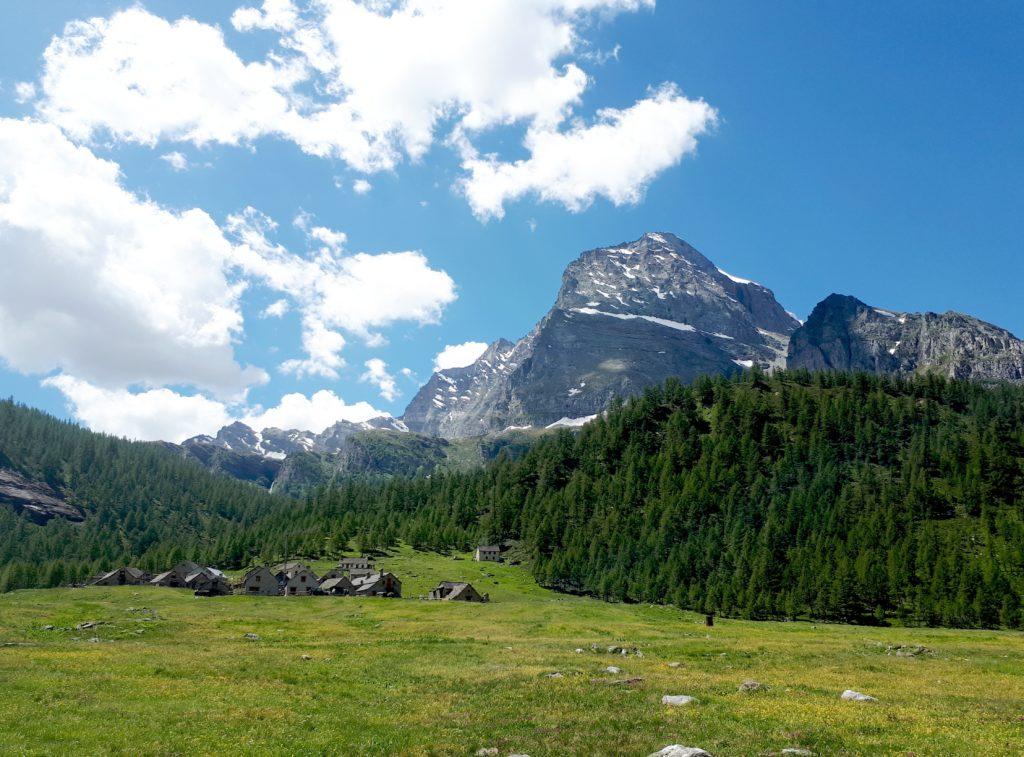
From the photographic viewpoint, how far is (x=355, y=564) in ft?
528

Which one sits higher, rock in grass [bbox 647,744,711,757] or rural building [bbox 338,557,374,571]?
rock in grass [bbox 647,744,711,757]

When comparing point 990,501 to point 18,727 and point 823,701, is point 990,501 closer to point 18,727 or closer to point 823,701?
point 823,701

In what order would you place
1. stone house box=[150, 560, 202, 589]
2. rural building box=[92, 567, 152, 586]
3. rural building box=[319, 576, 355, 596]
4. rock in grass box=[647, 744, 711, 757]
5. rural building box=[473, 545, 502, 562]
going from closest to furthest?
rock in grass box=[647, 744, 711, 757], rural building box=[319, 576, 355, 596], stone house box=[150, 560, 202, 589], rural building box=[92, 567, 152, 586], rural building box=[473, 545, 502, 562]

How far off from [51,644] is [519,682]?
37.9 meters

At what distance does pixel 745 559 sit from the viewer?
14112 cm

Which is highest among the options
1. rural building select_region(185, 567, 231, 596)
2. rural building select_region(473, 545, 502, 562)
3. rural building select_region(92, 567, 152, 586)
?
rural building select_region(473, 545, 502, 562)

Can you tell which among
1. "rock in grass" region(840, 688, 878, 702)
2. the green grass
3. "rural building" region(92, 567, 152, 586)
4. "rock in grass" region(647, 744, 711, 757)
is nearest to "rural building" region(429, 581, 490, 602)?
the green grass

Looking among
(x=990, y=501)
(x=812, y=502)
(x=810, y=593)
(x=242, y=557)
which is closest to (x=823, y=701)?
(x=810, y=593)

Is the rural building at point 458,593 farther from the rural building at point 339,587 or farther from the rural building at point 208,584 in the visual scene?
the rural building at point 208,584

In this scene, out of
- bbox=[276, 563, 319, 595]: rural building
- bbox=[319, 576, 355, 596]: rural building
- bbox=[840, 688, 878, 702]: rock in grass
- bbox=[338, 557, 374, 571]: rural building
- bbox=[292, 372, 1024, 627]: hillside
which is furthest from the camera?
bbox=[338, 557, 374, 571]: rural building

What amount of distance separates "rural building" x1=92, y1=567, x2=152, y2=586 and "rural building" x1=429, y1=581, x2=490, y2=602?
76.5 meters

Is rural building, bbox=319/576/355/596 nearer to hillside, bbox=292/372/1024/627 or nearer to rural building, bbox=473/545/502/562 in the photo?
hillside, bbox=292/372/1024/627

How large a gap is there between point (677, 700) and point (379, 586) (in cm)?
11098

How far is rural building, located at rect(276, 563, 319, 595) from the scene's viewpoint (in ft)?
455
